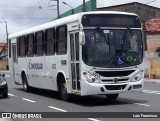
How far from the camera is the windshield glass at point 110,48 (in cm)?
1565

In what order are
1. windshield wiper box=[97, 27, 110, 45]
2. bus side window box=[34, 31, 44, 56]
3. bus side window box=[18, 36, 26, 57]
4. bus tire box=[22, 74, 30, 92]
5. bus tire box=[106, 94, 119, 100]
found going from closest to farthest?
windshield wiper box=[97, 27, 110, 45] < bus tire box=[106, 94, 119, 100] < bus side window box=[34, 31, 44, 56] < bus side window box=[18, 36, 26, 57] < bus tire box=[22, 74, 30, 92]

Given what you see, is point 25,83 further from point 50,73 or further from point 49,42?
point 49,42

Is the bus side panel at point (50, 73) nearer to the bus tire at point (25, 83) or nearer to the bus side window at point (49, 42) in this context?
the bus side window at point (49, 42)

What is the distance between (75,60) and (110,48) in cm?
138

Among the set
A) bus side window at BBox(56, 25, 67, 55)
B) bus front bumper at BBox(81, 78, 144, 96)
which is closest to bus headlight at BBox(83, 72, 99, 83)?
bus front bumper at BBox(81, 78, 144, 96)

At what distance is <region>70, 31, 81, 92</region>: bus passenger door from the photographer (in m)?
16.0

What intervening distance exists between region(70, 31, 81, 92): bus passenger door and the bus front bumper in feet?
1.73

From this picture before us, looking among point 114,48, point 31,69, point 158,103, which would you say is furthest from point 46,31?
point 158,103

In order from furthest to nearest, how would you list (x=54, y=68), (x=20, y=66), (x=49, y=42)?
1. (x=20, y=66)
2. (x=49, y=42)
3. (x=54, y=68)

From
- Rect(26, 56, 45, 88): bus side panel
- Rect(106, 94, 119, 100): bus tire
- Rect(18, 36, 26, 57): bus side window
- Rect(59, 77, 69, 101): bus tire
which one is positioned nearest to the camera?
Rect(59, 77, 69, 101): bus tire

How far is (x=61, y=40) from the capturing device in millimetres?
17703

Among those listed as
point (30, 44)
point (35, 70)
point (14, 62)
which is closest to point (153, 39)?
point (14, 62)

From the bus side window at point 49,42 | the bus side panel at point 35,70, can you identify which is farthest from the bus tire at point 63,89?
the bus side panel at point 35,70

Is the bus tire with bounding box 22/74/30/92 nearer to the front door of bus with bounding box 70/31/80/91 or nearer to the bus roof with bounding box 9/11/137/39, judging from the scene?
the bus roof with bounding box 9/11/137/39
